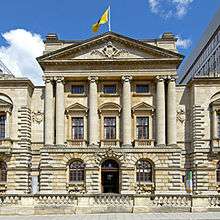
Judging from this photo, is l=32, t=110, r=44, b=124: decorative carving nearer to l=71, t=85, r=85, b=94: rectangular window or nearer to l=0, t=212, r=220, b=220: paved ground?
l=71, t=85, r=85, b=94: rectangular window

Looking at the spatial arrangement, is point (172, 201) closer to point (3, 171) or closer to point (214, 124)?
point (214, 124)

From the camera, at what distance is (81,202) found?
3588 centimetres

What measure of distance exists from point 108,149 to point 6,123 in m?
10.5

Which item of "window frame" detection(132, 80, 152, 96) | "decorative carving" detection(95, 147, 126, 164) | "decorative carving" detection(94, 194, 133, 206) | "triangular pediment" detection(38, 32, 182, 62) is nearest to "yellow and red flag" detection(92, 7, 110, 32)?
"triangular pediment" detection(38, 32, 182, 62)

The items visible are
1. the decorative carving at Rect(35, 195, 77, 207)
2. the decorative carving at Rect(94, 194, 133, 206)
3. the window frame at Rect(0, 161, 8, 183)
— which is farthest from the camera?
the window frame at Rect(0, 161, 8, 183)

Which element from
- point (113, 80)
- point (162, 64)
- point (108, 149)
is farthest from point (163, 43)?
point (108, 149)

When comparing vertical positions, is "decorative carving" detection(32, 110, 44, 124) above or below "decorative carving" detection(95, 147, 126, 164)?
above

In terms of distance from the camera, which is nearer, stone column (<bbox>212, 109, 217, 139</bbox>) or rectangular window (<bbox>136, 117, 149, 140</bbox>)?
stone column (<bbox>212, 109, 217, 139</bbox>)

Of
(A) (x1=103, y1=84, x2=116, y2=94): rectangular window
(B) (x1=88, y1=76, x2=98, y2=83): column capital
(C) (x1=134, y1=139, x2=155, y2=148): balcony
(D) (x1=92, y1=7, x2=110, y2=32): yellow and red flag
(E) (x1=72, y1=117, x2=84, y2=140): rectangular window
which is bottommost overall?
(C) (x1=134, y1=139, x2=155, y2=148): balcony

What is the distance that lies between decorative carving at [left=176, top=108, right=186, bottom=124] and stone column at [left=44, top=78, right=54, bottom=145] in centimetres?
1296

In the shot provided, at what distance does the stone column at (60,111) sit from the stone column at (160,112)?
31.4ft

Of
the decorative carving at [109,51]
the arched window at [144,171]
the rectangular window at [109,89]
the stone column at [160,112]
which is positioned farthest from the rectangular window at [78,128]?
the stone column at [160,112]

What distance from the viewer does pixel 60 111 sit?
52531 millimetres

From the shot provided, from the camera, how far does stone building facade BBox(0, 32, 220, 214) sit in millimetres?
51125
